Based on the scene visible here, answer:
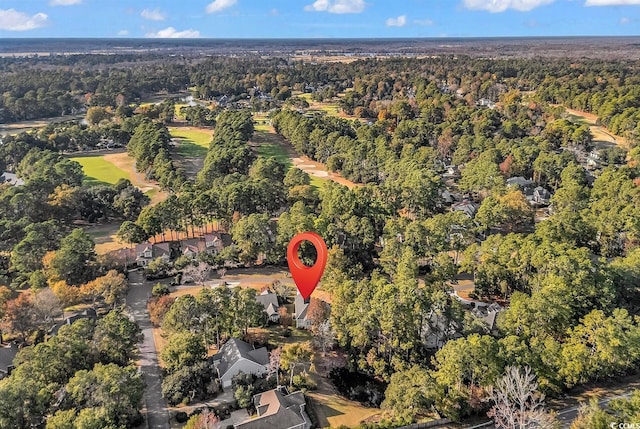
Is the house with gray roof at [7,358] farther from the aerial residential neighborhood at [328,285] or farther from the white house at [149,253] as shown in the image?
the white house at [149,253]

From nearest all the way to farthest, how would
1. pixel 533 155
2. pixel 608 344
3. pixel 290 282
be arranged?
pixel 608 344, pixel 290 282, pixel 533 155

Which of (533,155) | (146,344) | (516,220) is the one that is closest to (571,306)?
(516,220)

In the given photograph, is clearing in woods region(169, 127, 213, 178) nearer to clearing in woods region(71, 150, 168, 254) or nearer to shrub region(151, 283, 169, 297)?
clearing in woods region(71, 150, 168, 254)

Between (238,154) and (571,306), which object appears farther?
(238,154)

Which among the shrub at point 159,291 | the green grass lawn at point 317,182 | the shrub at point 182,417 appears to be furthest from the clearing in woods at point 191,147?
the shrub at point 182,417

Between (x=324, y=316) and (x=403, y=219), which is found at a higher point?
(x=403, y=219)

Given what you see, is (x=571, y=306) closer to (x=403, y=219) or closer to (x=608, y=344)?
(x=608, y=344)

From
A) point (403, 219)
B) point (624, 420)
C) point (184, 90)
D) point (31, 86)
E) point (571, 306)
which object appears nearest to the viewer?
point (624, 420)

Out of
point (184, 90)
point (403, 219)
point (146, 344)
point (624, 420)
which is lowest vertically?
point (146, 344)
